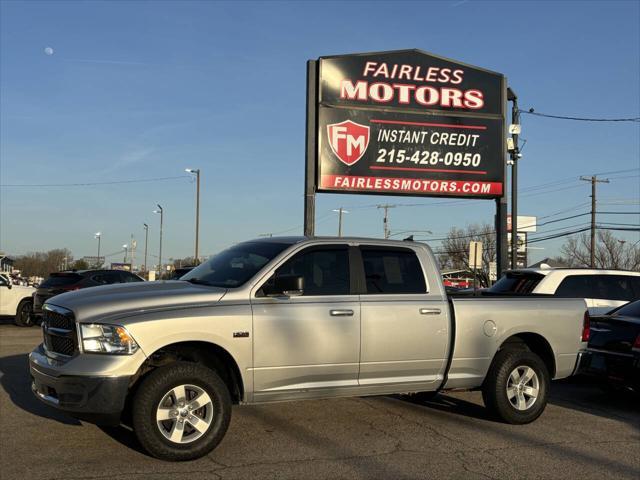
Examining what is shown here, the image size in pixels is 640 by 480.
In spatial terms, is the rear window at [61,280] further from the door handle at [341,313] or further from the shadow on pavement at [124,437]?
the door handle at [341,313]

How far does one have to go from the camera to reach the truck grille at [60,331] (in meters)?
5.24

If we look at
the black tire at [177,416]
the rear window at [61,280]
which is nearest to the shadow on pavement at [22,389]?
the black tire at [177,416]

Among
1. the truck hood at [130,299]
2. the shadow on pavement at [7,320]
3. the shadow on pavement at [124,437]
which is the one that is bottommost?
the shadow on pavement at [7,320]

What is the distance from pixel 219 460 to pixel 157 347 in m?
1.10

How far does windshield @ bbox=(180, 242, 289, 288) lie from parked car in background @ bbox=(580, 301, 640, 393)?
407 cm

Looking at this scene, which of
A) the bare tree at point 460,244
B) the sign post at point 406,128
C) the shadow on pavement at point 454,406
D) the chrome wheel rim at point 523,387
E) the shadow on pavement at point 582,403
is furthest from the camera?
the bare tree at point 460,244

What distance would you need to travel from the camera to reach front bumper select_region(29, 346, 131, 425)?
5016 millimetres

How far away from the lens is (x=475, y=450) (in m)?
5.86

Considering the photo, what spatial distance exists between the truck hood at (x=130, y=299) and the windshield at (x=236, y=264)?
0.27 metres

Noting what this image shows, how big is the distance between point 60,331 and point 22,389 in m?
3.40

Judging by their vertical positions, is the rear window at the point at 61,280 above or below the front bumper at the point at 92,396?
above

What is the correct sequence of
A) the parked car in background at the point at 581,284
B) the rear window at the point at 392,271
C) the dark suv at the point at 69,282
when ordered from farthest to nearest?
the dark suv at the point at 69,282, the parked car in background at the point at 581,284, the rear window at the point at 392,271

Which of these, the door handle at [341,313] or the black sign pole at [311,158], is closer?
the door handle at [341,313]

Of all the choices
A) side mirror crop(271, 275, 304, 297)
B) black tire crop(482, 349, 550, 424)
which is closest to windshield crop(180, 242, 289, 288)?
side mirror crop(271, 275, 304, 297)
